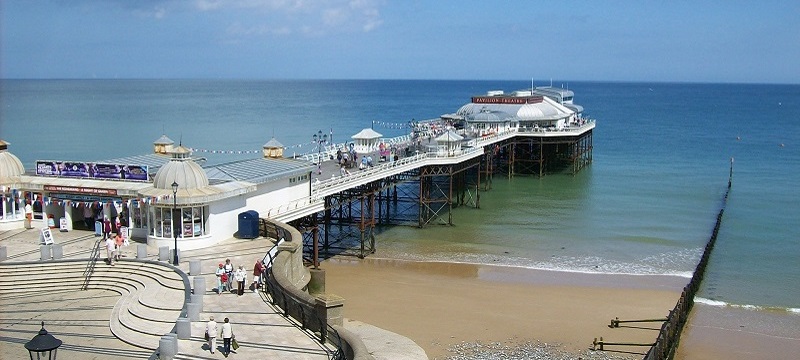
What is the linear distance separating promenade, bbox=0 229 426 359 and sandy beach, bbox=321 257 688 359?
2587 mm

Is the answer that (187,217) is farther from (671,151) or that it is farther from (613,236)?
(671,151)

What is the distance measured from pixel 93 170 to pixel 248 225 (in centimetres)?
640

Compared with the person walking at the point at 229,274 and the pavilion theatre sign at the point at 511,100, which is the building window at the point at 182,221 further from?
the pavilion theatre sign at the point at 511,100

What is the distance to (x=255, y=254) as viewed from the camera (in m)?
25.0

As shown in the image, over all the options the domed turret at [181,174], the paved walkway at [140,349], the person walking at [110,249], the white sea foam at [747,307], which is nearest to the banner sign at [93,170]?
the domed turret at [181,174]

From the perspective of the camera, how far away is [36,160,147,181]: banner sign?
1121 inches

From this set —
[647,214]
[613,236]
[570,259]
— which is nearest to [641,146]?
[647,214]

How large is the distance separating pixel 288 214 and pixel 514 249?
12.8 metres

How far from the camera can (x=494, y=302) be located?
1176 inches

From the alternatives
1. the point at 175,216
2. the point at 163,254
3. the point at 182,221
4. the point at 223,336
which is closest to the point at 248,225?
the point at 182,221

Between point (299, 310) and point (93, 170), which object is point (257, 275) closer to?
point (299, 310)

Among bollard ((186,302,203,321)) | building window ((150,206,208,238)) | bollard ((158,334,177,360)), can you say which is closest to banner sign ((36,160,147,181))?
building window ((150,206,208,238))

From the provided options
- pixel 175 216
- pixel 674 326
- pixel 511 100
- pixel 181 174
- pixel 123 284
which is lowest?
pixel 674 326

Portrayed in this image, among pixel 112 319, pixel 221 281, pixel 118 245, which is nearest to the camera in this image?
pixel 112 319
